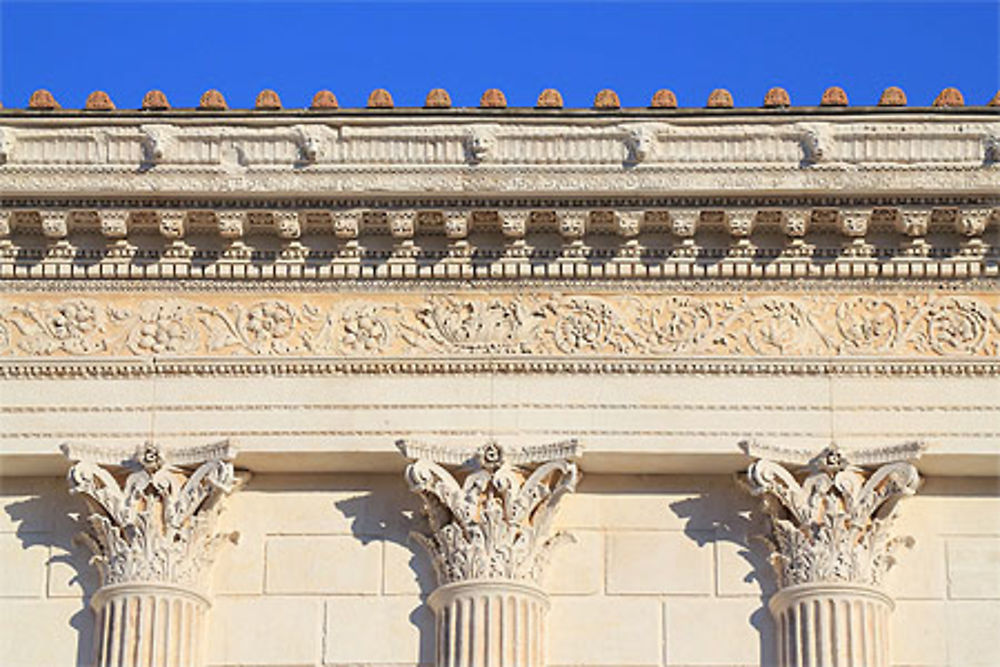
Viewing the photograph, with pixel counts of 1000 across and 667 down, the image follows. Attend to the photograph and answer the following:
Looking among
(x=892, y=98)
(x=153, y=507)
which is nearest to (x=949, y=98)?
(x=892, y=98)

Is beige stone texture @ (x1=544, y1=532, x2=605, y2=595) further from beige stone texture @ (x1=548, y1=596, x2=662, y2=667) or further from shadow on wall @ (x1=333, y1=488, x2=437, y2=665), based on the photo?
shadow on wall @ (x1=333, y1=488, x2=437, y2=665)

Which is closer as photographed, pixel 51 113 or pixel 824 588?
pixel 824 588

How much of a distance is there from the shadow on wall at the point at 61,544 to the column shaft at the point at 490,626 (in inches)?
111

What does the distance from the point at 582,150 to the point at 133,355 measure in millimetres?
3997

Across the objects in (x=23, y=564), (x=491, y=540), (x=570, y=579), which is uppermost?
(x=491, y=540)

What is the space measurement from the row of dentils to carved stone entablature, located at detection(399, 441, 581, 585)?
3.03 meters

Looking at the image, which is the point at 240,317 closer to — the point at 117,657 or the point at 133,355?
the point at 133,355

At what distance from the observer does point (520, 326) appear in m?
23.2

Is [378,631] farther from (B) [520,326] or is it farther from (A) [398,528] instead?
(B) [520,326]

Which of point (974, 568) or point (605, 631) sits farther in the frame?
point (974, 568)

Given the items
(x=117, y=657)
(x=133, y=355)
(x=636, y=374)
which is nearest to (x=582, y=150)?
(x=636, y=374)

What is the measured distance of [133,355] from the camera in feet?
76.3

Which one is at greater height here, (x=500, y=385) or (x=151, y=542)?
(x=500, y=385)

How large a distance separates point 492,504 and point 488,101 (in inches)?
138
